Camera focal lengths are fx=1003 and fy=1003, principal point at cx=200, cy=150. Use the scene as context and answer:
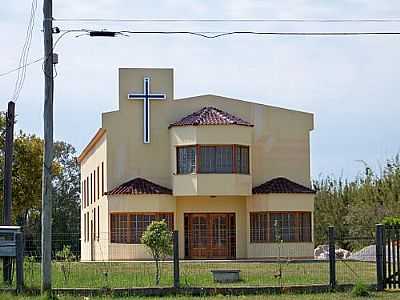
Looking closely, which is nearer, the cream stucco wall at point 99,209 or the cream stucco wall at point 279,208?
the cream stucco wall at point 279,208

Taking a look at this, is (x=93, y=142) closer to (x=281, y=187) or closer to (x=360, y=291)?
(x=281, y=187)

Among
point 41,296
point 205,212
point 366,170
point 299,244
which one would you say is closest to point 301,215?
point 299,244

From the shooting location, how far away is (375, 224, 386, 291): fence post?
27.1 meters

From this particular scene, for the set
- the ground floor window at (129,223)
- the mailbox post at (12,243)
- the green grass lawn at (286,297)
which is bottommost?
the green grass lawn at (286,297)

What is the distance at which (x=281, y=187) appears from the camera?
178 feet

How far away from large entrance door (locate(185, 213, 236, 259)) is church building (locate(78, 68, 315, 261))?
5 centimetres

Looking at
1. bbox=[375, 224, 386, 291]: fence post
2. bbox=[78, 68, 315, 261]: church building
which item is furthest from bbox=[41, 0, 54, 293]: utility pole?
bbox=[78, 68, 315, 261]: church building

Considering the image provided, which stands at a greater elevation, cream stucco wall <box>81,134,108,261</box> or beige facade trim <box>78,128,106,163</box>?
beige facade trim <box>78,128,106,163</box>

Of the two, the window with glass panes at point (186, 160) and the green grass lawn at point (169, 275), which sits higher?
the window with glass panes at point (186, 160)

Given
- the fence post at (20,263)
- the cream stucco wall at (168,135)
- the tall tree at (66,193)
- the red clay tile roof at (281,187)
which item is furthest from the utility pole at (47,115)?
the tall tree at (66,193)

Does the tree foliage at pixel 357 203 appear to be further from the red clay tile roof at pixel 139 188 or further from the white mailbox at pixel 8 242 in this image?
the white mailbox at pixel 8 242

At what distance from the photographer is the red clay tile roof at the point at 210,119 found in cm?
5275

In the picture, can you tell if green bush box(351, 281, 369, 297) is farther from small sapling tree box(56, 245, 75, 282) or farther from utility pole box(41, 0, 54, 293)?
small sapling tree box(56, 245, 75, 282)

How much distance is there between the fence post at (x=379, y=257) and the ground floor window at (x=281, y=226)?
25.6 m
